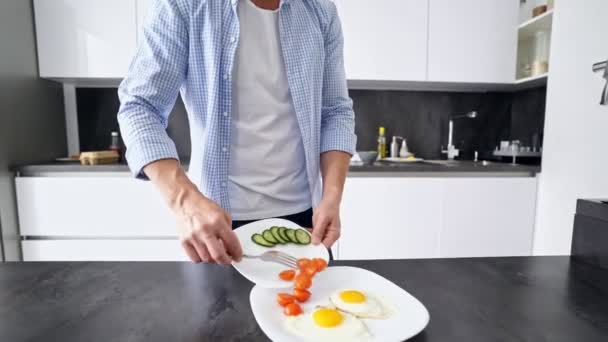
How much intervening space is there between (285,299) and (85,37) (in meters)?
1.90

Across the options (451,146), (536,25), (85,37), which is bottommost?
(451,146)

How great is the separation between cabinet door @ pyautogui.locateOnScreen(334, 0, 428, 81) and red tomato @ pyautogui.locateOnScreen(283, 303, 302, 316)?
158cm

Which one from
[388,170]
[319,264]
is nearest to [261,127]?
[319,264]

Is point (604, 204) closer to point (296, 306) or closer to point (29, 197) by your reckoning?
point (296, 306)

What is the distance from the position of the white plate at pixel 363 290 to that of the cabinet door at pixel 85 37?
1722 mm

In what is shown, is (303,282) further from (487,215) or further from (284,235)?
(487,215)

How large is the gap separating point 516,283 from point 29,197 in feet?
6.59

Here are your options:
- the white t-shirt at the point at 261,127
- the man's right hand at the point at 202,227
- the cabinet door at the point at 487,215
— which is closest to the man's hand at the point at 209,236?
the man's right hand at the point at 202,227

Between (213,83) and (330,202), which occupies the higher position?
(213,83)

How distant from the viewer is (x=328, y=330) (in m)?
0.42

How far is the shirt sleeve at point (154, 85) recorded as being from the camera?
0.62m

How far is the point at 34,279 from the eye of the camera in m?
0.57

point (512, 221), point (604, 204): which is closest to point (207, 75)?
point (604, 204)

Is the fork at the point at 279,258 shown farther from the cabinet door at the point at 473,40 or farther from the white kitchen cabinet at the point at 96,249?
the cabinet door at the point at 473,40
